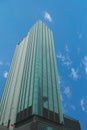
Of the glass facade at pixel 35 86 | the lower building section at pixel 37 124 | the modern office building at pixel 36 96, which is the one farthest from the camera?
the glass facade at pixel 35 86

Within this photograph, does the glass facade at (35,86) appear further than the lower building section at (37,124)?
Yes

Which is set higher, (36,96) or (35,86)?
(35,86)

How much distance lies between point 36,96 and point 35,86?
7.24 metres

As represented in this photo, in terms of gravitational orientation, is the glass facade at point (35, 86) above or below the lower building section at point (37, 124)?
above

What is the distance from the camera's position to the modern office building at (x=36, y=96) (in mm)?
80562

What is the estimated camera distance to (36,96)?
88.4 m

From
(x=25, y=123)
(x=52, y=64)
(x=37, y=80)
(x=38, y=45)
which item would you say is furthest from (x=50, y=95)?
(x=38, y=45)

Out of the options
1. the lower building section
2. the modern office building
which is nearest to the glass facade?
the modern office building

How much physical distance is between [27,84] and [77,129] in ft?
122

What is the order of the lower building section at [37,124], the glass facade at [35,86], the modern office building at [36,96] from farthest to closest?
the glass facade at [35,86], the modern office building at [36,96], the lower building section at [37,124]

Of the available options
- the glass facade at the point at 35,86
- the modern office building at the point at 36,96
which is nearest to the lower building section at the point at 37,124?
the modern office building at the point at 36,96

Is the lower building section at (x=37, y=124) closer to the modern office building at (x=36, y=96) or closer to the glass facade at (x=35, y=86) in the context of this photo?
the modern office building at (x=36, y=96)

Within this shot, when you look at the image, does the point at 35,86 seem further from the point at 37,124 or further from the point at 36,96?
the point at 37,124

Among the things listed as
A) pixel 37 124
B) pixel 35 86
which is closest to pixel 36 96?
pixel 35 86
